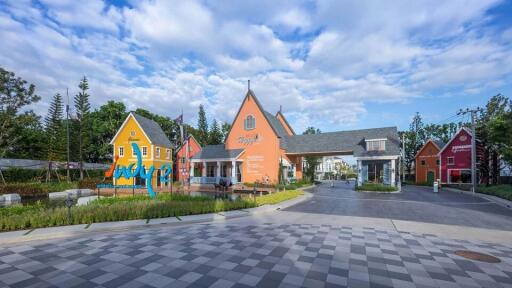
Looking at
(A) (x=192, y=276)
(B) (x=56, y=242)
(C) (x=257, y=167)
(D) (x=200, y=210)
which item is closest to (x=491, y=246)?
(A) (x=192, y=276)

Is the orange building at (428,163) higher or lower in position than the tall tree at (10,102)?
lower

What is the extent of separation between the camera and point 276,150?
106ft

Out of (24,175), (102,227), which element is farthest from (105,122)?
(102,227)

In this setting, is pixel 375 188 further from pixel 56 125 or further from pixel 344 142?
pixel 56 125

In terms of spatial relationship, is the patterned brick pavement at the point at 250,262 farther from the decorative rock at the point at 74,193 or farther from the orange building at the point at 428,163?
the orange building at the point at 428,163

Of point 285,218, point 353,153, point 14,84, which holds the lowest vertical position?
point 285,218

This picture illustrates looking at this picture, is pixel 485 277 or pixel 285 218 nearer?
pixel 485 277

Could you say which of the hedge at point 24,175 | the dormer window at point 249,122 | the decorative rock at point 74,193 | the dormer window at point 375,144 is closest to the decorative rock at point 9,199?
the decorative rock at point 74,193

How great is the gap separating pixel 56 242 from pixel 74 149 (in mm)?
36055

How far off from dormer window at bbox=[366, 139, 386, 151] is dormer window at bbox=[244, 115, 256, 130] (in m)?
14.7

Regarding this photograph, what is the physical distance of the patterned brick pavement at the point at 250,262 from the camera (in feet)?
17.4

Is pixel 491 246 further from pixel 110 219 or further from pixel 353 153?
pixel 353 153

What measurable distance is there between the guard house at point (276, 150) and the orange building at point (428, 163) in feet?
58.6

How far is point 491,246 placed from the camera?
8125mm
